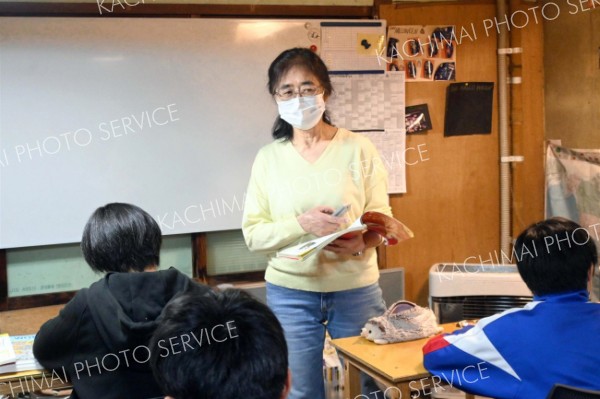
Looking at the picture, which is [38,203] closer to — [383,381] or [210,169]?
[210,169]

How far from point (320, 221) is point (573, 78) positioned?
88.9 inches

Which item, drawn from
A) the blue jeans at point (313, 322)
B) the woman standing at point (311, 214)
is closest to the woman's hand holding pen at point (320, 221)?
the woman standing at point (311, 214)

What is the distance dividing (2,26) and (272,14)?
51.5 inches

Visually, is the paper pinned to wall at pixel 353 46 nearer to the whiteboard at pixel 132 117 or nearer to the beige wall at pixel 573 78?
the whiteboard at pixel 132 117

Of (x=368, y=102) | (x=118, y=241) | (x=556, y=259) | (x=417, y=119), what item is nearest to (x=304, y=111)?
(x=118, y=241)

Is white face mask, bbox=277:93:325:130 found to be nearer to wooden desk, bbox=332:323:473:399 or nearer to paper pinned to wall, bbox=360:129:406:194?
wooden desk, bbox=332:323:473:399

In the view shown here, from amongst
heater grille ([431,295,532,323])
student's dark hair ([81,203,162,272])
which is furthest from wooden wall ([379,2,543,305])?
student's dark hair ([81,203,162,272])

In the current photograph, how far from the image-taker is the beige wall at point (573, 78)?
11.6 feet

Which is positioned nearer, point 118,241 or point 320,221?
point 118,241

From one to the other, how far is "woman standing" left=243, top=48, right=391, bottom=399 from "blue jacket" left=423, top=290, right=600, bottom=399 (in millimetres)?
546

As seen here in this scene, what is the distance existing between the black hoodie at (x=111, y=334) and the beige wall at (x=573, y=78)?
2.73m

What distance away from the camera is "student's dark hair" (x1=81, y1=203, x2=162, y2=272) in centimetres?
181

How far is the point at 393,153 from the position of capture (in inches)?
144

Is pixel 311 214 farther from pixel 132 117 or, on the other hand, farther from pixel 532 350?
pixel 132 117
